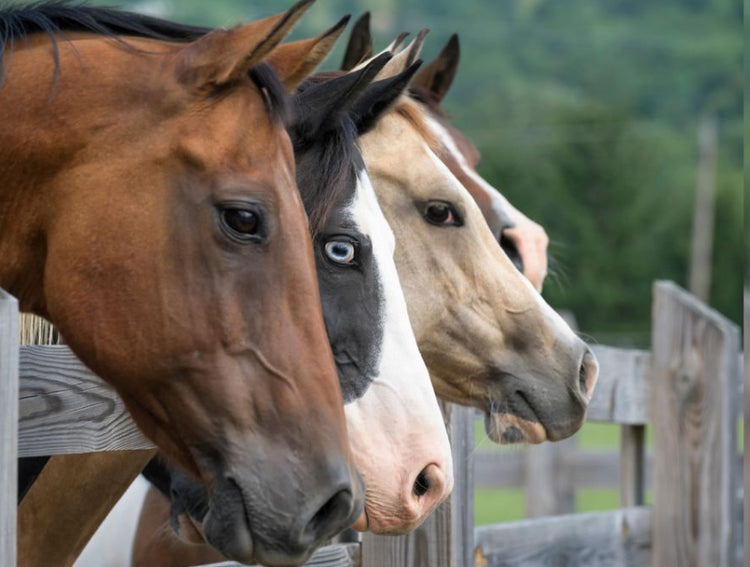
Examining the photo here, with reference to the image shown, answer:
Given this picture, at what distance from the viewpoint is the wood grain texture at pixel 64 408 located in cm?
214

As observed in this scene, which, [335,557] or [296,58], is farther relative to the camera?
[335,557]

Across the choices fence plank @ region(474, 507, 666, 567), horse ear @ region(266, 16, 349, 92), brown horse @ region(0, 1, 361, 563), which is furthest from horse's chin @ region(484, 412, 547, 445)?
horse ear @ region(266, 16, 349, 92)

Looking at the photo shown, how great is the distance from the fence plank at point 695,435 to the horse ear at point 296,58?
271 cm

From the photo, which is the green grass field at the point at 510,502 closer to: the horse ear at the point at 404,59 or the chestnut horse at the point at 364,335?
the horse ear at the point at 404,59

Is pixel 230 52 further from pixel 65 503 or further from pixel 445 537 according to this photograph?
pixel 445 537

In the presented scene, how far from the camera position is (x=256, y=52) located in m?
2.18

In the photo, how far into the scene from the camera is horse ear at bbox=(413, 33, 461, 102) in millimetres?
4969

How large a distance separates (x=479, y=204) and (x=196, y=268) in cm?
199

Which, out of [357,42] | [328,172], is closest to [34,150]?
[328,172]

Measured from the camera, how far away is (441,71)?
498cm

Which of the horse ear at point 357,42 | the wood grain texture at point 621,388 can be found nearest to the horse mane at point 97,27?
the horse ear at point 357,42

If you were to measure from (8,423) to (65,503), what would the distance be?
1199mm

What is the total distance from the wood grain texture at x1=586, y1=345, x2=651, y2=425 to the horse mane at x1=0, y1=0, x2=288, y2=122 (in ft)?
7.31

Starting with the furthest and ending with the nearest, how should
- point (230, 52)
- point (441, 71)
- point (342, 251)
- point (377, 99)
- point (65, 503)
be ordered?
point (441, 71) < point (377, 99) < point (65, 503) < point (342, 251) < point (230, 52)
